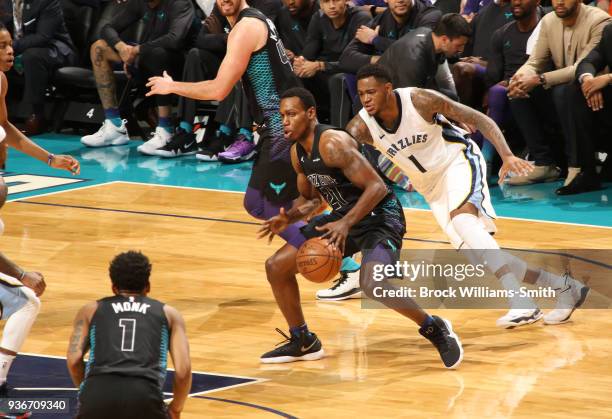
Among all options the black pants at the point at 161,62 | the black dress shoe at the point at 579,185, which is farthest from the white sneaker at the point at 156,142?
the black dress shoe at the point at 579,185

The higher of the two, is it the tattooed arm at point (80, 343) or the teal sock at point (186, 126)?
the tattooed arm at point (80, 343)

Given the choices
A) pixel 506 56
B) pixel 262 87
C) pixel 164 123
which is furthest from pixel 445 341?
pixel 164 123

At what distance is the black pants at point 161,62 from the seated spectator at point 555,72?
3.82 metres

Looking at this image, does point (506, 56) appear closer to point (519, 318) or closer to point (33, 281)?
point (519, 318)

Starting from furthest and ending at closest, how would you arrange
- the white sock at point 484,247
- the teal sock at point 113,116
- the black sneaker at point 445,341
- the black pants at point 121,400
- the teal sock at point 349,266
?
1. the teal sock at point 113,116
2. the teal sock at point 349,266
3. the white sock at point 484,247
4. the black sneaker at point 445,341
5. the black pants at point 121,400

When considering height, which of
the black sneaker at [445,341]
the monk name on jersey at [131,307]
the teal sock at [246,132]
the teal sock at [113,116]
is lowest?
the teal sock at [113,116]

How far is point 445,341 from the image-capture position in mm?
6301

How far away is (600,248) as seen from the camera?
8727mm

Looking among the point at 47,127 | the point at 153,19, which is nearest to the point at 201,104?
the point at 153,19

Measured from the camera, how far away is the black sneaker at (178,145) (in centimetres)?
1255

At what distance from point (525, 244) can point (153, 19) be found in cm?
568

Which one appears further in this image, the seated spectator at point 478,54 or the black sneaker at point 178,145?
the black sneaker at point 178,145

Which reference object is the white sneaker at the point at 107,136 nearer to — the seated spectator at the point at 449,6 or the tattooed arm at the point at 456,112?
the seated spectator at the point at 449,6

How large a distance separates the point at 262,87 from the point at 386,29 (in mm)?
4236
